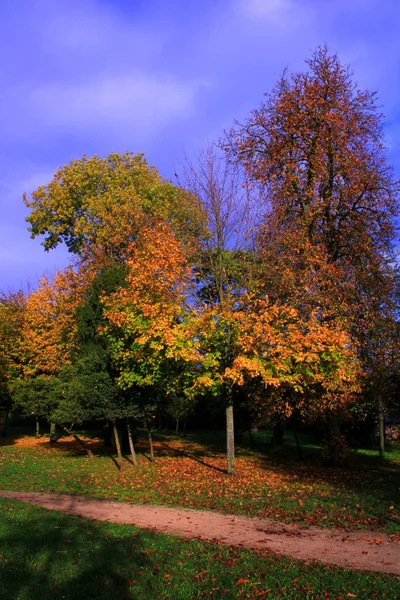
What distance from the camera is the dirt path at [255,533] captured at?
283 inches

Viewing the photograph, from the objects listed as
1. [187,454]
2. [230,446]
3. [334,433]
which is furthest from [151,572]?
[187,454]

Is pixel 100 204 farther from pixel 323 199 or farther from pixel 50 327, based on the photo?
pixel 323 199

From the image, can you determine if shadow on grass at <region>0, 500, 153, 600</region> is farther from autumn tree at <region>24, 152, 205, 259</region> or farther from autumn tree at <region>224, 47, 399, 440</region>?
autumn tree at <region>24, 152, 205, 259</region>

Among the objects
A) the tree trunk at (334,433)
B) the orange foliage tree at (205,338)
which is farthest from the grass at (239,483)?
the orange foliage tree at (205,338)

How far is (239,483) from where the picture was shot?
14359 mm

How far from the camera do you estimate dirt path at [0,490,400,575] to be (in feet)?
23.6

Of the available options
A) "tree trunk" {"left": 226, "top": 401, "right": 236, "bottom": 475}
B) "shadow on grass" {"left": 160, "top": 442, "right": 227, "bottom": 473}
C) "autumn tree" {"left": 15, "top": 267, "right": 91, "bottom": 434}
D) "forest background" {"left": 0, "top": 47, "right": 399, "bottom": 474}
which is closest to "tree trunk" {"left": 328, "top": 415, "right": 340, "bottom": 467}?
"forest background" {"left": 0, "top": 47, "right": 399, "bottom": 474}

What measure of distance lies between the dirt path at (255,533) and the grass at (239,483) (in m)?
0.72

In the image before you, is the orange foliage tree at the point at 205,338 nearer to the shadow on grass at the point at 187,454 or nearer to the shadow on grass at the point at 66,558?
the shadow on grass at the point at 187,454

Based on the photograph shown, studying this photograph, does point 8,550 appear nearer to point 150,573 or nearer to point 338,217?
point 150,573

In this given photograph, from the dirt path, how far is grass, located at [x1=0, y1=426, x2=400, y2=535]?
72cm

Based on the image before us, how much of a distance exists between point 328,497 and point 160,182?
22.2 m

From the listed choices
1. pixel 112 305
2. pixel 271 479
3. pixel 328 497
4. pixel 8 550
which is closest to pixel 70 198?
pixel 112 305

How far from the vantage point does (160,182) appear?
2986cm
